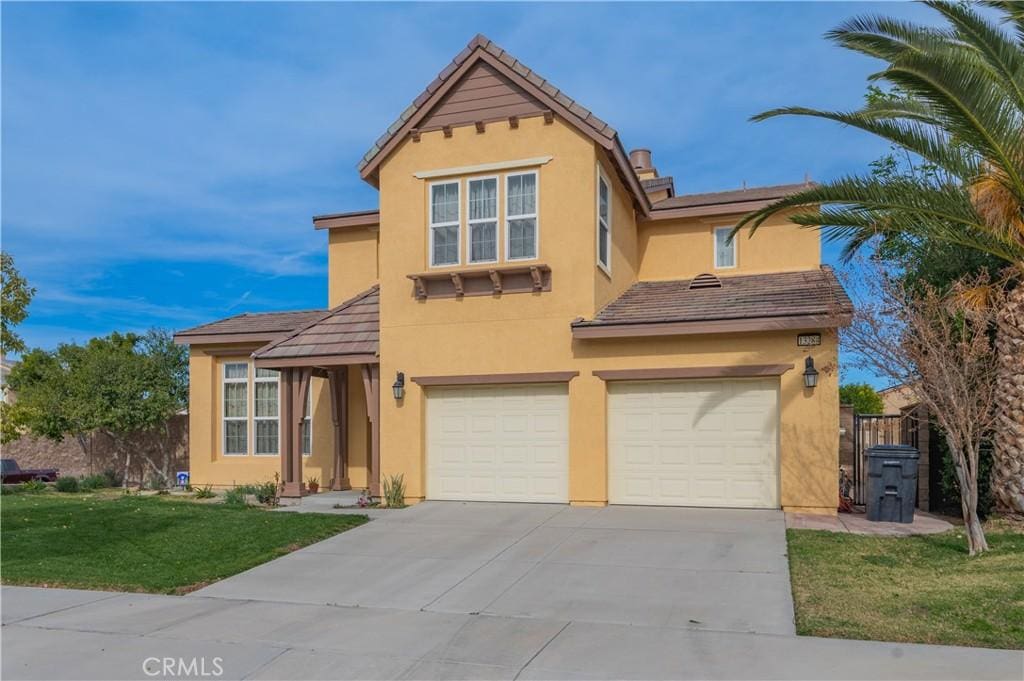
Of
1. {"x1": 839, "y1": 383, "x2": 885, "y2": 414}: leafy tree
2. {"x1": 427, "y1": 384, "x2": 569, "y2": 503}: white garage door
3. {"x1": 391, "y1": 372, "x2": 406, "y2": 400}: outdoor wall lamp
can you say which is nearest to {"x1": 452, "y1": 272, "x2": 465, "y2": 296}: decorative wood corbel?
{"x1": 427, "y1": 384, "x2": 569, "y2": 503}: white garage door

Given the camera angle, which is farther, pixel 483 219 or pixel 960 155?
Answer: pixel 483 219

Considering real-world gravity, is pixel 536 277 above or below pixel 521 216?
below

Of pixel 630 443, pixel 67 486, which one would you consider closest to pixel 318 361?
pixel 630 443

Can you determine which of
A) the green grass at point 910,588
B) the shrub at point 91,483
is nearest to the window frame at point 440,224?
the green grass at point 910,588

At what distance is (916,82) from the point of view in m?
10.5

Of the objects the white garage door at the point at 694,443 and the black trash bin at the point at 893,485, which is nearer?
the black trash bin at the point at 893,485

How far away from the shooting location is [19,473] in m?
23.8

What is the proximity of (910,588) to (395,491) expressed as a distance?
341 inches

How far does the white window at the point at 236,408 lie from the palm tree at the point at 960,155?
42.0 feet

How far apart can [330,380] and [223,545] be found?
6.32m

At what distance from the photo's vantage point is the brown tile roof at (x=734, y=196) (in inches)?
658

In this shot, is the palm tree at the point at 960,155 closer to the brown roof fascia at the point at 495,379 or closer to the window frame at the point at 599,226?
the window frame at the point at 599,226

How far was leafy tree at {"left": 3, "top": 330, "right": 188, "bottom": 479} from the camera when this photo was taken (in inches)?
830

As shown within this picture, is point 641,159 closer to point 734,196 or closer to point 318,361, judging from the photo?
point 734,196
